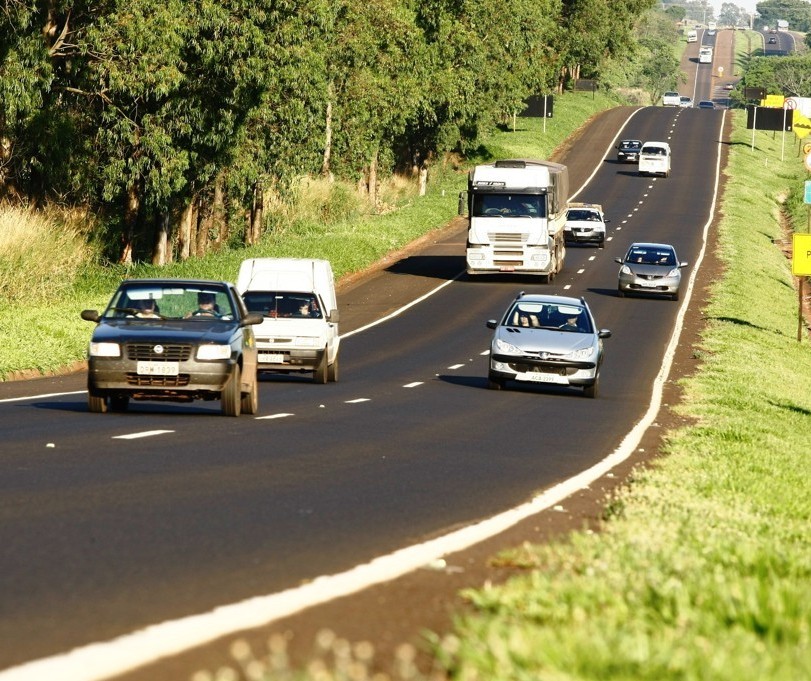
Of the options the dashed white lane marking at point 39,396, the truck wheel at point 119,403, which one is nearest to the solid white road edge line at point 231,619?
the truck wheel at point 119,403

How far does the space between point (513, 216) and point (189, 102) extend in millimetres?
12080

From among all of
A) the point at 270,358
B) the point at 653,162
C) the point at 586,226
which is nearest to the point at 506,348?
the point at 270,358

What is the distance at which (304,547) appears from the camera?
8.98 meters

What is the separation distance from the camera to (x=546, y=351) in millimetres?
26562

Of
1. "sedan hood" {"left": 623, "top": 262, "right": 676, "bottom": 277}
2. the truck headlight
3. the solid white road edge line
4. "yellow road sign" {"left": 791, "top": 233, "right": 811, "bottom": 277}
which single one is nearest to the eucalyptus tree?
"sedan hood" {"left": 623, "top": 262, "right": 676, "bottom": 277}

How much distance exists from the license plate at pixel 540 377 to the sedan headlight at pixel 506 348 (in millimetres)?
382

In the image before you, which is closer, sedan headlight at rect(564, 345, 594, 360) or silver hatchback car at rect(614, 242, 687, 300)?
sedan headlight at rect(564, 345, 594, 360)

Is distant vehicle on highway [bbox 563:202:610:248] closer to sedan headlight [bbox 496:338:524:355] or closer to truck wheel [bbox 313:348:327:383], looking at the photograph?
sedan headlight [bbox 496:338:524:355]

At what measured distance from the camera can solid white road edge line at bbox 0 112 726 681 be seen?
5840mm

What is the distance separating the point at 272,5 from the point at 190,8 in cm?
265

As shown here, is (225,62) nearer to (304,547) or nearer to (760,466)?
(760,466)

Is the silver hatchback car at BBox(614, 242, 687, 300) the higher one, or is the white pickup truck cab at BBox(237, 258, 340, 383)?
the white pickup truck cab at BBox(237, 258, 340, 383)

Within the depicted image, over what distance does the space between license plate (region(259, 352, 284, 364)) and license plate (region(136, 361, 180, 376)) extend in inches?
347

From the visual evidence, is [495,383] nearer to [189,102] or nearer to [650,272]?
[189,102]
